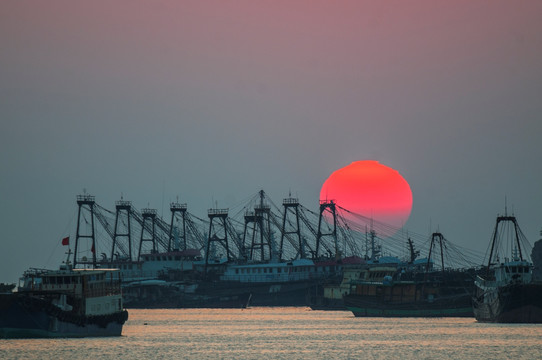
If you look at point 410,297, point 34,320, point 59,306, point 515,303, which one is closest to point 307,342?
point 59,306

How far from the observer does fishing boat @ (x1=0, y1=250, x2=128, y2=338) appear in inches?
3718

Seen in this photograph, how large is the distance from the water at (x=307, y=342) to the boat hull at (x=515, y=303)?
→ 68.5 inches

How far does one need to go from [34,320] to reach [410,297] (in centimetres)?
7716

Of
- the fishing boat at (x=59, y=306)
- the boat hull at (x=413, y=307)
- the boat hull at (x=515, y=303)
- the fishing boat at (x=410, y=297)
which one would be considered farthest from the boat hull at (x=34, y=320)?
the boat hull at (x=413, y=307)

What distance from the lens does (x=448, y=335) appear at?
115 metres

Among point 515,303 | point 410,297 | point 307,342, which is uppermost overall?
point 410,297

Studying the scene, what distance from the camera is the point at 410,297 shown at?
157m

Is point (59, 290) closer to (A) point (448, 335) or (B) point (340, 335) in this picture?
(B) point (340, 335)

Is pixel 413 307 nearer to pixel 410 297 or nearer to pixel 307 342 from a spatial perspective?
pixel 410 297

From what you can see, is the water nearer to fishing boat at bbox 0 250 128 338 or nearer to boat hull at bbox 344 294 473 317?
fishing boat at bbox 0 250 128 338

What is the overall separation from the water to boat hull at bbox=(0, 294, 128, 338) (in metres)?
1.42

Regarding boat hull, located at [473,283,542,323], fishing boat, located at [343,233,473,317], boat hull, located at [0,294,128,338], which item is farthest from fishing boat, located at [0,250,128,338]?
fishing boat, located at [343,233,473,317]

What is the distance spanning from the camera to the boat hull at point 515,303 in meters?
122

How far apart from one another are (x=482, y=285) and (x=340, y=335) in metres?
25.9
